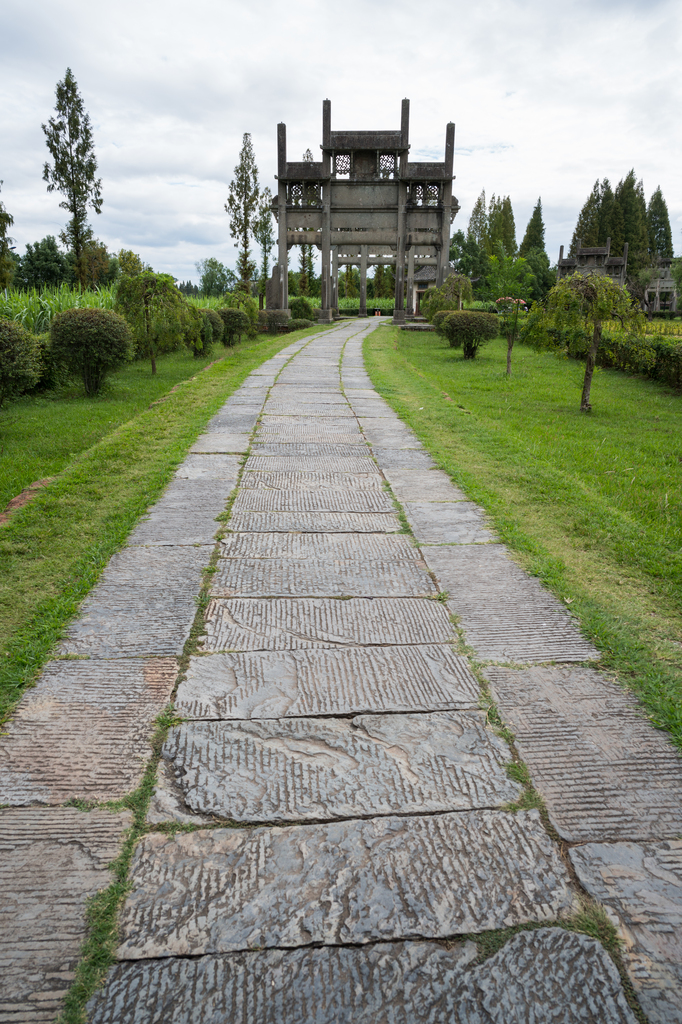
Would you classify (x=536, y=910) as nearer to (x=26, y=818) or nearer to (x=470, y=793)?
(x=470, y=793)

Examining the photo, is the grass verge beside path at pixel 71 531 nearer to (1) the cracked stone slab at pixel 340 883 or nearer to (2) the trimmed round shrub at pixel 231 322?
(1) the cracked stone slab at pixel 340 883

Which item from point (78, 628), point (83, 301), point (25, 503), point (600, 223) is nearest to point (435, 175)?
point (83, 301)

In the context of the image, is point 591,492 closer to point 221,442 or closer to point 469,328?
point 221,442

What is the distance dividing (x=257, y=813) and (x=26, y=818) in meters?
0.62

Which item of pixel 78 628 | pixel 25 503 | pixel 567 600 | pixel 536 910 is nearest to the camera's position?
pixel 536 910

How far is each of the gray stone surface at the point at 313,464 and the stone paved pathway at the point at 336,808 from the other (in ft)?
6.20

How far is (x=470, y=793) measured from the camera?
1818 mm

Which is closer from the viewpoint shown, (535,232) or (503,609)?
(503,609)

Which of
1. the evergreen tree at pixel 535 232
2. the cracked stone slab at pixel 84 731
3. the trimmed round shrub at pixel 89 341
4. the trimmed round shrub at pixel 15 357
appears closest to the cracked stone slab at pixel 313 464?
the cracked stone slab at pixel 84 731

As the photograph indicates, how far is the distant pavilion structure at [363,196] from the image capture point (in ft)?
78.5

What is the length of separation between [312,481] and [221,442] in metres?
1.59

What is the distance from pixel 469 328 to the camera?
17.0 m

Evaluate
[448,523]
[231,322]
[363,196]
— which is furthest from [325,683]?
[363,196]

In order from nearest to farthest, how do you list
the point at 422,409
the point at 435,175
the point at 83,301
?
the point at 422,409 < the point at 83,301 < the point at 435,175
